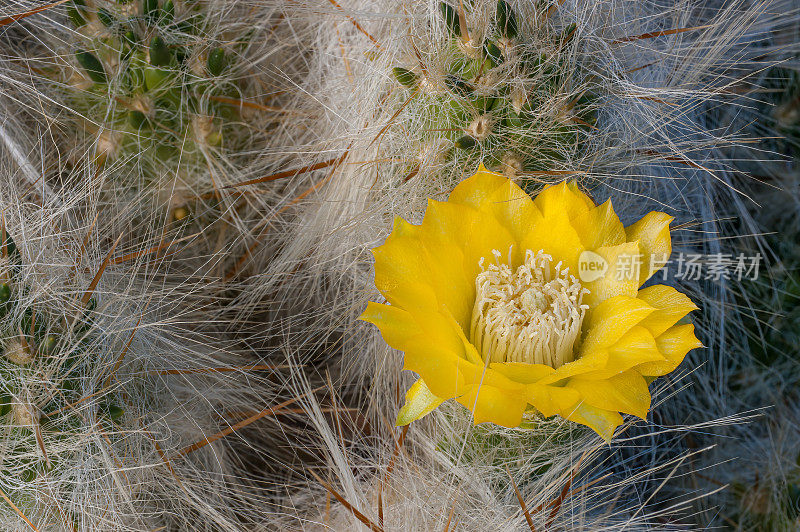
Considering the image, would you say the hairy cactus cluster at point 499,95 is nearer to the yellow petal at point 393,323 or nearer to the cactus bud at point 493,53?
the cactus bud at point 493,53

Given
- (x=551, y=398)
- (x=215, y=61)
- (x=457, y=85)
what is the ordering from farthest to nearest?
(x=215, y=61) < (x=457, y=85) < (x=551, y=398)

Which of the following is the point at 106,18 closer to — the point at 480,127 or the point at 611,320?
the point at 480,127

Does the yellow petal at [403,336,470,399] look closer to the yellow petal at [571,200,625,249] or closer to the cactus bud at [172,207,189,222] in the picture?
the yellow petal at [571,200,625,249]

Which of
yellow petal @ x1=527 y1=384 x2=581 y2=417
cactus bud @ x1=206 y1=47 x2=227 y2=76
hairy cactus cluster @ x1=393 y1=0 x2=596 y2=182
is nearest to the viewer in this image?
yellow petal @ x1=527 y1=384 x2=581 y2=417

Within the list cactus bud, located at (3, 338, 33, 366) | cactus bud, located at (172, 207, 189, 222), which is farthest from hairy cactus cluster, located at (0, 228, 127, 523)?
cactus bud, located at (172, 207, 189, 222)

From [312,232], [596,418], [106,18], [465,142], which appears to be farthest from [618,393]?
[106,18]

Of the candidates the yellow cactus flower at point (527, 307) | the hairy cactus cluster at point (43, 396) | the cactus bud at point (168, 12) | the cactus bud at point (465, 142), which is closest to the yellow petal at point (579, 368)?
the yellow cactus flower at point (527, 307)

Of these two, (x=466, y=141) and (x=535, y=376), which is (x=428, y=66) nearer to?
(x=466, y=141)
